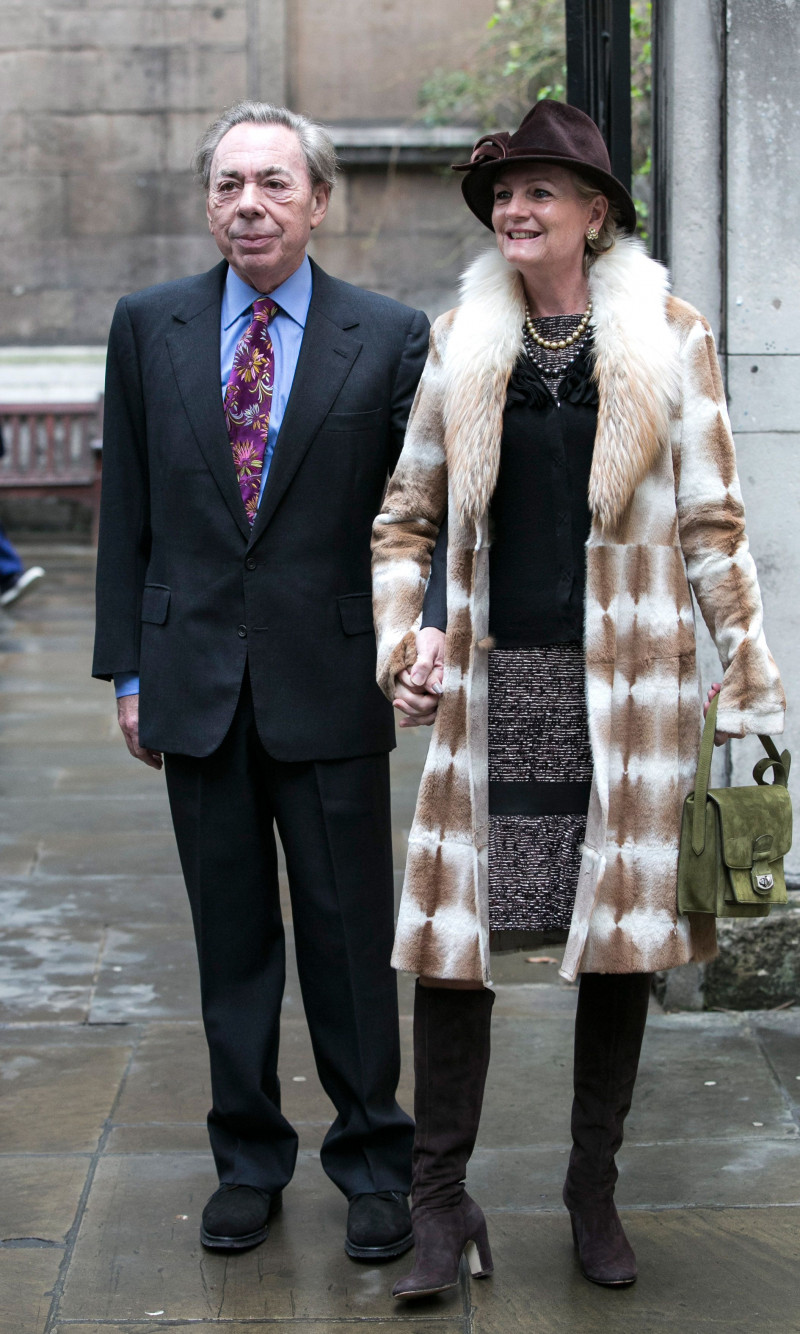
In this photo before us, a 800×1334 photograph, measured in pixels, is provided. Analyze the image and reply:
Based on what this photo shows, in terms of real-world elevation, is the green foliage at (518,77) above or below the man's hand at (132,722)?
above

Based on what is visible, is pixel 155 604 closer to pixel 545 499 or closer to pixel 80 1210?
pixel 545 499

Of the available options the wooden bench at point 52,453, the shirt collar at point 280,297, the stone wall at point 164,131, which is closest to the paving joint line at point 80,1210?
the shirt collar at point 280,297

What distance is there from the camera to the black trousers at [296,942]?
3139mm

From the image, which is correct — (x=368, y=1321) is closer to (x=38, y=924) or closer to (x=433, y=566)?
(x=433, y=566)

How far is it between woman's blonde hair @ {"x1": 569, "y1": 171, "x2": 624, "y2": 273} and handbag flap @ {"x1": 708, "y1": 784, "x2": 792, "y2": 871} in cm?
94

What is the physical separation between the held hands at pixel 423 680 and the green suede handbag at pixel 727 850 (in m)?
0.46

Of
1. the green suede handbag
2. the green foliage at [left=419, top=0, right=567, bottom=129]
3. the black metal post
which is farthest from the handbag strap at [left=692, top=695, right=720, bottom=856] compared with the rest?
the green foliage at [left=419, top=0, right=567, bottom=129]

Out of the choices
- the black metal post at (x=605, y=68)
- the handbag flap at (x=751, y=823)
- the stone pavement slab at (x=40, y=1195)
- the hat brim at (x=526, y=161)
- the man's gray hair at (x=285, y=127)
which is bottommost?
the stone pavement slab at (x=40, y=1195)

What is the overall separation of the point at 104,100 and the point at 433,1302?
504 inches

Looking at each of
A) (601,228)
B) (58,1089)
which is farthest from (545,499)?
(58,1089)

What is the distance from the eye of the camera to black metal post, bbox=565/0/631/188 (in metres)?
4.32

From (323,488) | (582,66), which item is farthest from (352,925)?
(582,66)

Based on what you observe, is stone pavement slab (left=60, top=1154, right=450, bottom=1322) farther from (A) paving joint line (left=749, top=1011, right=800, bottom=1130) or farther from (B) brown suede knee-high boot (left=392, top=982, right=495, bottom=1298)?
(A) paving joint line (left=749, top=1011, right=800, bottom=1130)

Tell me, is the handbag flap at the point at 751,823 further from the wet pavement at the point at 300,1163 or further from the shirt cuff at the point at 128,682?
the shirt cuff at the point at 128,682
